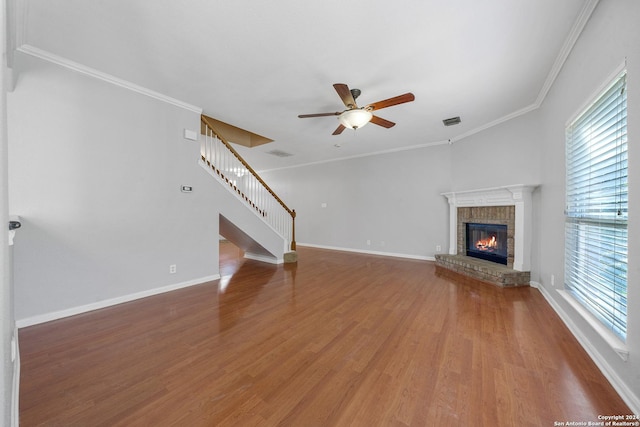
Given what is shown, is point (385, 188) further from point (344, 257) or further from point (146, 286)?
point (146, 286)

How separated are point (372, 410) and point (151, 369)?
1.61 meters

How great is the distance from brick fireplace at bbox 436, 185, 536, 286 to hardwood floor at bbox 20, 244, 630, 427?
2.27ft

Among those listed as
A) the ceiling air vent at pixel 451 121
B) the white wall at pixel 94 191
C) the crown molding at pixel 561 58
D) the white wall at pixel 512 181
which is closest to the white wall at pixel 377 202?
the white wall at pixel 512 181

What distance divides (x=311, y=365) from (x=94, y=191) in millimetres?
3104

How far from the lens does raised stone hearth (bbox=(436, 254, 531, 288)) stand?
3.54m

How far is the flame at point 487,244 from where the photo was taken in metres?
4.39

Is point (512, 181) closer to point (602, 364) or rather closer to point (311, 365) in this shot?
point (602, 364)

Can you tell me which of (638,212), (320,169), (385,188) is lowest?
(638,212)

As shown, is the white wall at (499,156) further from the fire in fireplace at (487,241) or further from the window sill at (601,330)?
the window sill at (601,330)

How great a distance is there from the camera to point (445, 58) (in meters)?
2.43

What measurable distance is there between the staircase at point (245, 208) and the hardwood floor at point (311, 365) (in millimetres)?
1616

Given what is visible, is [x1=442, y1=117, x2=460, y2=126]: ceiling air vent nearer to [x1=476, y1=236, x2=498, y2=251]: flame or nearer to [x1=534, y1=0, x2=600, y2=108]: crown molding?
[x1=534, y1=0, x2=600, y2=108]: crown molding

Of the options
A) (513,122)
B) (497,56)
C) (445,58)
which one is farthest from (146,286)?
(513,122)

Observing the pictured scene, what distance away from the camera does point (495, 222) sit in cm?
418
